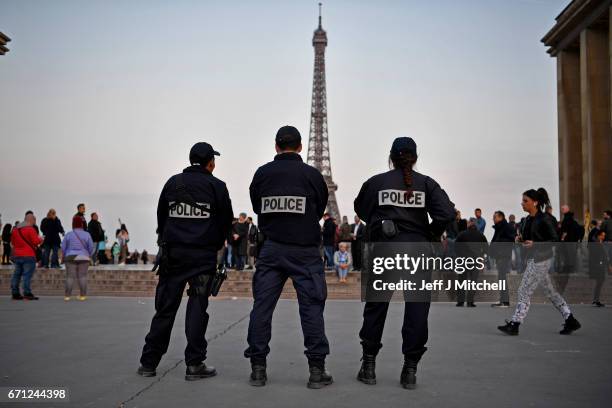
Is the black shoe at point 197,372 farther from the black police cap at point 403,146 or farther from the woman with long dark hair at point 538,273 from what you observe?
the woman with long dark hair at point 538,273

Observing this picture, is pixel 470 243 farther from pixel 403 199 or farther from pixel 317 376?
pixel 317 376

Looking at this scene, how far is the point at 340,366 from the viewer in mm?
6188

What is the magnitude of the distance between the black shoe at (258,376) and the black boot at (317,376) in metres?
0.33

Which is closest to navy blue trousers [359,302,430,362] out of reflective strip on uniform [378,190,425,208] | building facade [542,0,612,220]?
reflective strip on uniform [378,190,425,208]

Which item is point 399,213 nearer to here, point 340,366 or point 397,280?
point 397,280

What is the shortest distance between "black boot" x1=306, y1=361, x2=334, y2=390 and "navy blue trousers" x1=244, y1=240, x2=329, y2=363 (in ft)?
0.22

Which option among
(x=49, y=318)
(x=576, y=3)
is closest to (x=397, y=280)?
(x=49, y=318)

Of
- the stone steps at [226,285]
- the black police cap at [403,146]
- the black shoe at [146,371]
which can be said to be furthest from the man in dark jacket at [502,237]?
the black shoe at [146,371]

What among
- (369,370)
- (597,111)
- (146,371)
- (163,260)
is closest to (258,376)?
(369,370)

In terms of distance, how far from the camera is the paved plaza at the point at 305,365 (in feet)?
15.8

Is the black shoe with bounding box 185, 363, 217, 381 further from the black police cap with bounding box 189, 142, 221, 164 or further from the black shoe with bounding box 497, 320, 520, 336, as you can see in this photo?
the black shoe with bounding box 497, 320, 520, 336

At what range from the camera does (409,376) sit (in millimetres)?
5238

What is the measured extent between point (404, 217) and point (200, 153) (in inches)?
69.1

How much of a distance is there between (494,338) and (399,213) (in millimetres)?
3451
